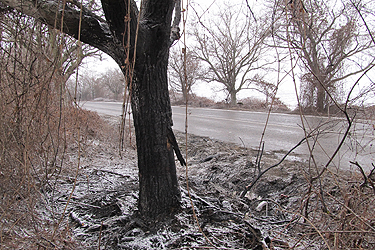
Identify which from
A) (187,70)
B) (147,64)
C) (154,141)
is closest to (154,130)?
(154,141)

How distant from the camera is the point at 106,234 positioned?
7.80ft

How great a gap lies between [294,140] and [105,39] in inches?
223

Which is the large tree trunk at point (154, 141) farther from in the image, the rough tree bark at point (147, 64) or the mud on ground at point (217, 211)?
the mud on ground at point (217, 211)

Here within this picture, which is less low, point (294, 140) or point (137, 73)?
point (137, 73)

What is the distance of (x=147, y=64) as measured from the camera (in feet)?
7.96

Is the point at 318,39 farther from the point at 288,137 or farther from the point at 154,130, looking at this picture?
the point at 288,137

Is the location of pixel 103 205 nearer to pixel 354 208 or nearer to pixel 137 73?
pixel 137 73

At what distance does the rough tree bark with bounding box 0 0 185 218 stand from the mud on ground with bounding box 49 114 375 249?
0.78 feet

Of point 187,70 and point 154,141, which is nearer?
point 154,141

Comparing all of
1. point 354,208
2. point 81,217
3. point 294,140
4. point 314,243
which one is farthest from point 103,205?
point 294,140

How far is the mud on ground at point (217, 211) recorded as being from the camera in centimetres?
208

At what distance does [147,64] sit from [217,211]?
68.4 inches

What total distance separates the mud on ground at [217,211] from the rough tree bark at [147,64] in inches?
9.3

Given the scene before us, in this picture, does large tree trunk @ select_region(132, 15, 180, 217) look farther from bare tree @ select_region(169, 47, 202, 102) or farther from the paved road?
the paved road
